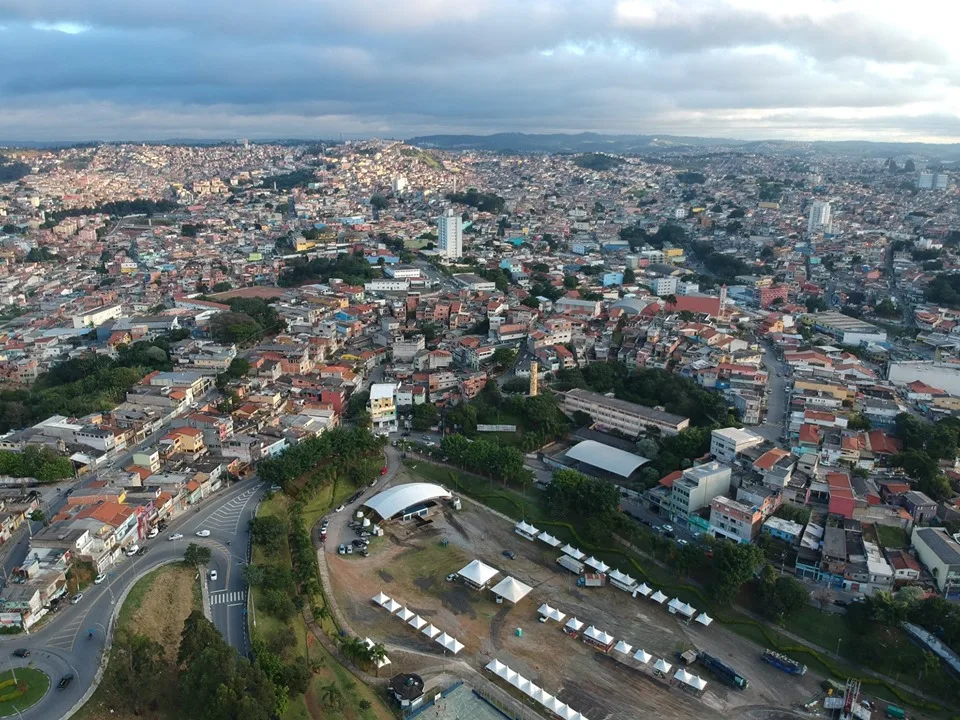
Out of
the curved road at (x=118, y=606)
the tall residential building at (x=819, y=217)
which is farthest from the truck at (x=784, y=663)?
the tall residential building at (x=819, y=217)

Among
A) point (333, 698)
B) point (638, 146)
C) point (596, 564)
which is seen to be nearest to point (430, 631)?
point (333, 698)

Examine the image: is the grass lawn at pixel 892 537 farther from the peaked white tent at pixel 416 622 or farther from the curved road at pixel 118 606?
the curved road at pixel 118 606

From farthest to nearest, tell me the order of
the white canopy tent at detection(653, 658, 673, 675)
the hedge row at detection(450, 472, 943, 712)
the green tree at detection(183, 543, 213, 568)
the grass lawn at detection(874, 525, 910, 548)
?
the grass lawn at detection(874, 525, 910, 548), the green tree at detection(183, 543, 213, 568), the white canopy tent at detection(653, 658, 673, 675), the hedge row at detection(450, 472, 943, 712)

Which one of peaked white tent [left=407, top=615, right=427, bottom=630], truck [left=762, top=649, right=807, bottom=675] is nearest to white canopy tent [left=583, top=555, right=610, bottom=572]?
truck [left=762, top=649, right=807, bottom=675]

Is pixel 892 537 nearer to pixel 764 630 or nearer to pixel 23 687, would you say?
pixel 764 630

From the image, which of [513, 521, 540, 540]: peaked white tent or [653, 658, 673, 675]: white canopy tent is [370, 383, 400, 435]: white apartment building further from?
[653, 658, 673, 675]: white canopy tent

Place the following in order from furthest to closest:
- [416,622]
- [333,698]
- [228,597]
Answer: [416,622] → [228,597] → [333,698]

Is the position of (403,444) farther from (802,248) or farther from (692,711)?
(802,248)
